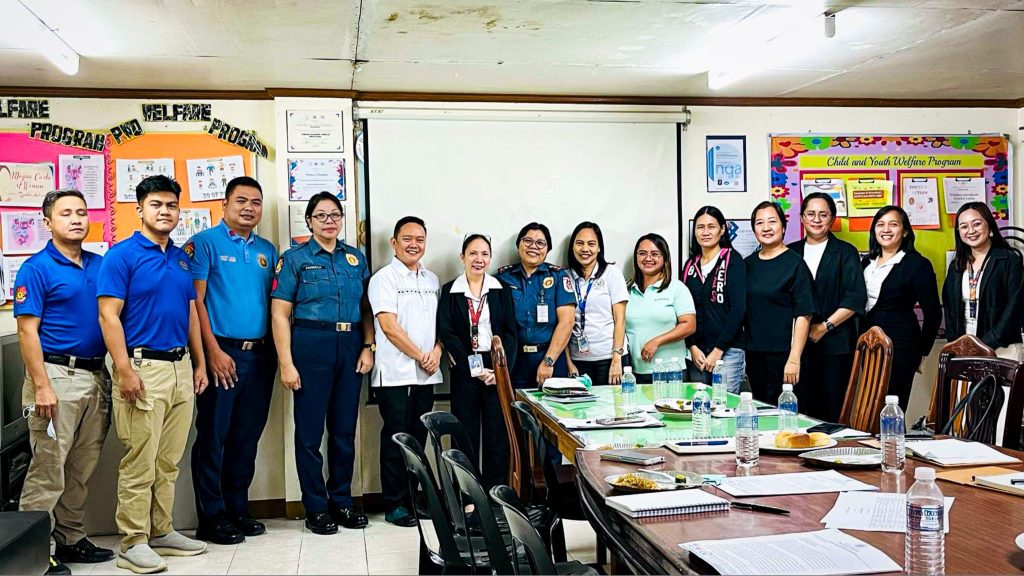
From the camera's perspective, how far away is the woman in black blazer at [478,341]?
5172mm

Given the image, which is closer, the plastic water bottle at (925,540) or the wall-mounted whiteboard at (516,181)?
the plastic water bottle at (925,540)

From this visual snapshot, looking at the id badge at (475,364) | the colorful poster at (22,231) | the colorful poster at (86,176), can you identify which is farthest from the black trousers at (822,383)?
the colorful poster at (22,231)

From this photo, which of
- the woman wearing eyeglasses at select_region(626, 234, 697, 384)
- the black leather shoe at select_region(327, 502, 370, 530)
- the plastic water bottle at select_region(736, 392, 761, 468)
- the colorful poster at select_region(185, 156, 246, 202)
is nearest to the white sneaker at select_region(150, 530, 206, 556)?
the black leather shoe at select_region(327, 502, 370, 530)

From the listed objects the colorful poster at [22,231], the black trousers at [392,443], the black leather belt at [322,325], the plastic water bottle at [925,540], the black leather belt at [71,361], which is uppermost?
the colorful poster at [22,231]

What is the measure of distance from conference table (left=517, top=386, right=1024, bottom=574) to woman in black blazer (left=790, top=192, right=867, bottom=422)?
2.59 m

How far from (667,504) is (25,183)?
14.9 ft

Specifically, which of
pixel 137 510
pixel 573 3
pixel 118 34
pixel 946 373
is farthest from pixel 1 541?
pixel 946 373

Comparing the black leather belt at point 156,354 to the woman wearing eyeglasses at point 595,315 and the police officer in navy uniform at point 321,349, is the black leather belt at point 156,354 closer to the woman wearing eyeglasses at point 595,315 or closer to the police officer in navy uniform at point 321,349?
the police officer in navy uniform at point 321,349

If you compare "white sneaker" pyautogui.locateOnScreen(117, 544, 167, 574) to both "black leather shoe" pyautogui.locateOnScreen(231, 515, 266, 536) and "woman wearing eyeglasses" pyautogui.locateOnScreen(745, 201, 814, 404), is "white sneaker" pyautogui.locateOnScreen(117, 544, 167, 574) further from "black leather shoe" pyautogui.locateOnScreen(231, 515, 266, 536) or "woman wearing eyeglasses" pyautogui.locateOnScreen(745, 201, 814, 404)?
"woman wearing eyeglasses" pyautogui.locateOnScreen(745, 201, 814, 404)

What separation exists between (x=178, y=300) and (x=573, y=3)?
2.39m

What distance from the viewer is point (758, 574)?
1.56 meters

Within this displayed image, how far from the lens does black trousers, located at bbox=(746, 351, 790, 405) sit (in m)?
5.27

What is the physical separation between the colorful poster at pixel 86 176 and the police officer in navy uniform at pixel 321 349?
4.03ft

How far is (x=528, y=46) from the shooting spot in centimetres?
441
